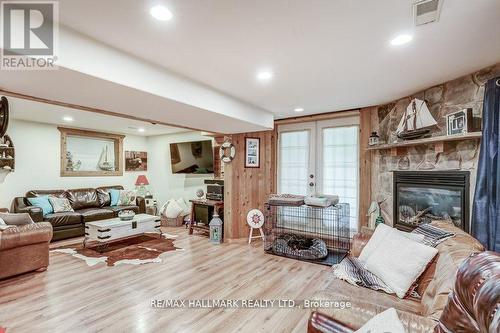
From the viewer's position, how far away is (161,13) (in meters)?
1.52

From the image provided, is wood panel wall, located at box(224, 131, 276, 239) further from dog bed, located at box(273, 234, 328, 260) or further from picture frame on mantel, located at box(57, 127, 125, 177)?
picture frame on mantel, located at box(57, 127, 125, 177)

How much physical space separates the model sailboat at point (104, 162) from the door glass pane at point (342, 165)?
17.4ft

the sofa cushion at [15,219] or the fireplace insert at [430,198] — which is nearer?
the fireplace insert at [430,198]

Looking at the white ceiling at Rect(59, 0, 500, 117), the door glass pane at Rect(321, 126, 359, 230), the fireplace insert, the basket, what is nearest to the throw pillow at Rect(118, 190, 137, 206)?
the basket

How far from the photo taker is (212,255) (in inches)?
149

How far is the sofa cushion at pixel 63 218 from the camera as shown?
14.4ft

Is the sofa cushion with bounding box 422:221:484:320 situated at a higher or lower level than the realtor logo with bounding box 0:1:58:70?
lower

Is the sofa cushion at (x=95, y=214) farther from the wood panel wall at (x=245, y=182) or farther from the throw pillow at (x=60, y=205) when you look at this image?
the wood panel wall at (x=245, y=182)

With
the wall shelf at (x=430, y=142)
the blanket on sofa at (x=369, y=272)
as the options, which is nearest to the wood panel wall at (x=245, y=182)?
the wall shelf at (x=430, y=142)

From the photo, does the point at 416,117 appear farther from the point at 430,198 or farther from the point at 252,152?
the point at 252,152

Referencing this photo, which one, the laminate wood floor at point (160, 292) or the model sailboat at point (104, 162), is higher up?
the model sailboat at point (104, 162)

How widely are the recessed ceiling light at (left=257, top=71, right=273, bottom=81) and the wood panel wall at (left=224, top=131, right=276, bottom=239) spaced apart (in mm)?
2124

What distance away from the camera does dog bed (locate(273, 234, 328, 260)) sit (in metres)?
3.64

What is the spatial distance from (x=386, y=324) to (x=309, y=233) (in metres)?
3.42
